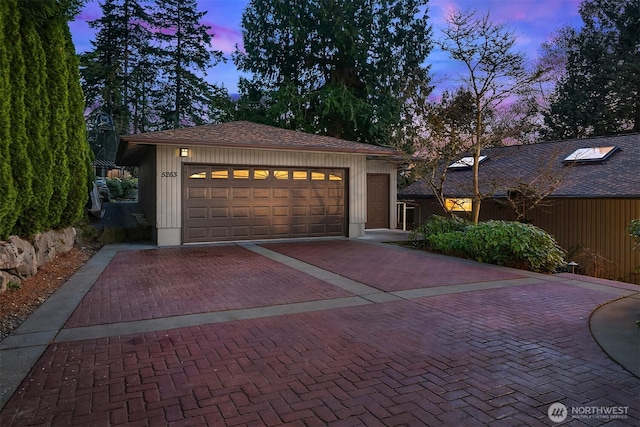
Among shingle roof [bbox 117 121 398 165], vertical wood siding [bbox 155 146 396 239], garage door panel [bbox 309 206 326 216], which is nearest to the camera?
shingle roof [bbox 117 121 398 165]

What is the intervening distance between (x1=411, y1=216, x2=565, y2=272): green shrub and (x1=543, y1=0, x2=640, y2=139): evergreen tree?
18.3 m

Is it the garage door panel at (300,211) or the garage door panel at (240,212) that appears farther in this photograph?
the garage door panel at (300,211)

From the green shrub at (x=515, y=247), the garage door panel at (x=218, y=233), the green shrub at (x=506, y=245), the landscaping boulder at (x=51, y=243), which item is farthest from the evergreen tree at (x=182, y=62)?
the green shrub at (x=515, y=247)

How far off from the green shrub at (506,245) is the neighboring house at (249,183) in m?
3.64

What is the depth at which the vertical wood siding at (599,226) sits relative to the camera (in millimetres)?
10812

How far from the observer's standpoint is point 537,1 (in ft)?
40.0

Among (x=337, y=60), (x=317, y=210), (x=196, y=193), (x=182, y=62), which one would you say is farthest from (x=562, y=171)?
(x=182, y=62)

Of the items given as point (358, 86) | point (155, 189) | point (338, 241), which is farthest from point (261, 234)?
point (358, 86)

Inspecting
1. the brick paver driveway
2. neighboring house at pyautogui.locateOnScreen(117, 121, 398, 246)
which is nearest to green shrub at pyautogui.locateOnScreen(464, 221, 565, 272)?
the brick paver driveway

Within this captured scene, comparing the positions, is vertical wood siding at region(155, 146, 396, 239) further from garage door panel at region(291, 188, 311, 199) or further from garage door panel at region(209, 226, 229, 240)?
garage door panel at region(209, 226, 229, 240)

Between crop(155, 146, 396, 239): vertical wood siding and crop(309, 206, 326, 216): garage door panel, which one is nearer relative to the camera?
crop(155, 146, 396, 239): vertical wood siding

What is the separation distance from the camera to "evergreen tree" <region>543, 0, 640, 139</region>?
21.8 m

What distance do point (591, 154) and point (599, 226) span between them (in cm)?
302

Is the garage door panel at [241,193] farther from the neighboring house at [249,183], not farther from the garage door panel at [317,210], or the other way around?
the garage door panel at [317,210]
